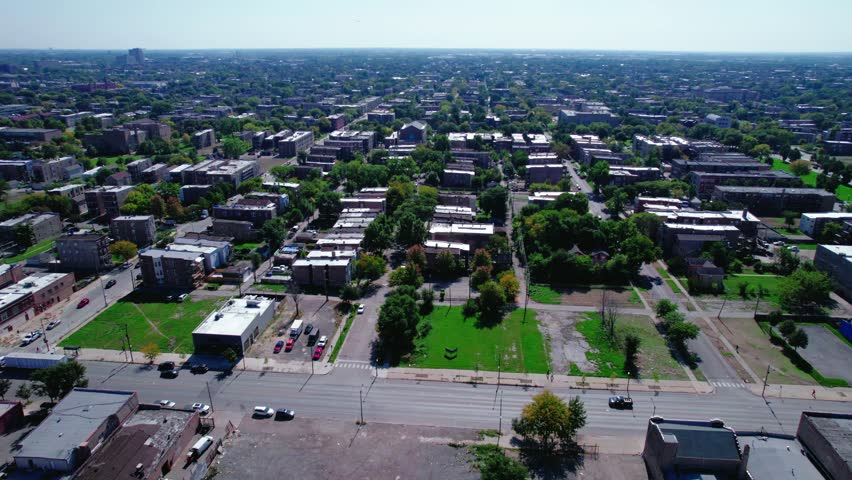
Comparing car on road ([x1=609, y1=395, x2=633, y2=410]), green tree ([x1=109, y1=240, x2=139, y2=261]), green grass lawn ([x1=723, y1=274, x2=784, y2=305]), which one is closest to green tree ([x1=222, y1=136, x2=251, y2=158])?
green tree ([x1=109, y1=240, x2=139, y2=261])

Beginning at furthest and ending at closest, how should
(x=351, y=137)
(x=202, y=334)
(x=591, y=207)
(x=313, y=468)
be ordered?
(x=351, y=137) → (x=591, y=207) → (x=202, y=334) → (x=313, y=468)

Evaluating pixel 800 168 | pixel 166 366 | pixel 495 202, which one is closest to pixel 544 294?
pixel 495 202

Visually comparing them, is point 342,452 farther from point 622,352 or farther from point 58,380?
point 622,352

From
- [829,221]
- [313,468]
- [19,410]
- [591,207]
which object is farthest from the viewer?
[591,207]

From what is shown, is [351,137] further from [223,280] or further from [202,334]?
[202,334]

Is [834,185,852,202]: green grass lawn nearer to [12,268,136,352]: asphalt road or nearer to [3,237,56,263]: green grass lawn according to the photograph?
[12,268,136,352]: asphalt road

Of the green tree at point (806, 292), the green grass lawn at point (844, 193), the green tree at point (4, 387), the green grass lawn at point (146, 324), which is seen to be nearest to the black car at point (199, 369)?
the green grass lawn at point (146, 324)

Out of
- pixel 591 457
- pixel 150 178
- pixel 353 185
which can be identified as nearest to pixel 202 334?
pixel 591 457
